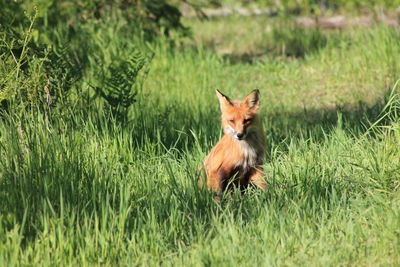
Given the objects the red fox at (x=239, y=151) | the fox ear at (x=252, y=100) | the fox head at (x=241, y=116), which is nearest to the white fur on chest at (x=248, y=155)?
the red fox at (x=239, y=151)

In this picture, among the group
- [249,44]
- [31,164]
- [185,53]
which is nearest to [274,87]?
[185,53]

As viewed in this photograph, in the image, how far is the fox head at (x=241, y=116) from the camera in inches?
238

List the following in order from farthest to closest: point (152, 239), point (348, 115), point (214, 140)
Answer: point (348, 115) → point (214, 140) → point (152, 239)

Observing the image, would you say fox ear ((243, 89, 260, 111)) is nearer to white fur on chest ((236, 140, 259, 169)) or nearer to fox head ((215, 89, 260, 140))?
fox head ((215, 89, 260, 140))

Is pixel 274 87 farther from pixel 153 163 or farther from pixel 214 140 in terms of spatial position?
pixel 153 163

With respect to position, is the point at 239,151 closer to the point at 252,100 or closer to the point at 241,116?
the point at 241,116

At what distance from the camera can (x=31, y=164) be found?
534 centimetres

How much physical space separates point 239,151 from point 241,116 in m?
0.33

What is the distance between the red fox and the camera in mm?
6008

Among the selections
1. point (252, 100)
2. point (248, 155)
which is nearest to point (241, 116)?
point (252, 100)

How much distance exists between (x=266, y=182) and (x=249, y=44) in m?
6.86

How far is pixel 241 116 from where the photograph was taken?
6.11 meters

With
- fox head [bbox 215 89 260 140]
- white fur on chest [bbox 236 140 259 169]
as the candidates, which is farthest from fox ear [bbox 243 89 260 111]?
white fur on chest [bbox 236 140 259 169]

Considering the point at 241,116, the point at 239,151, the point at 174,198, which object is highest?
the point at 241,116
